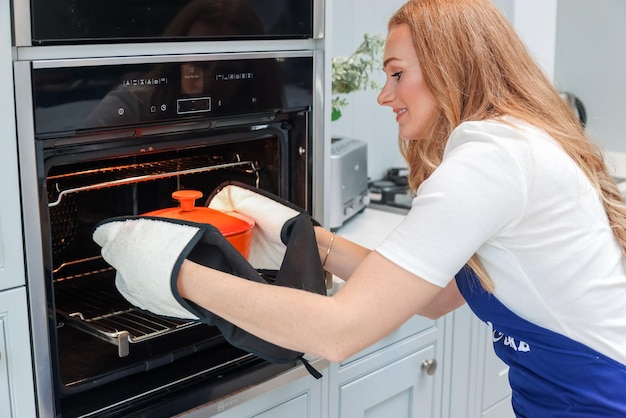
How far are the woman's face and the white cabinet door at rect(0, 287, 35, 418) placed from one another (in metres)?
0.62

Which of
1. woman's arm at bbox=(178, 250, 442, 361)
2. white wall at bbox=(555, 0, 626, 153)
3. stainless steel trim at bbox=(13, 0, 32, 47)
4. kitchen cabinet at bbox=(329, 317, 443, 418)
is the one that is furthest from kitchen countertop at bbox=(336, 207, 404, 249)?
white wall at bbox=(555, 0, 626, 153)

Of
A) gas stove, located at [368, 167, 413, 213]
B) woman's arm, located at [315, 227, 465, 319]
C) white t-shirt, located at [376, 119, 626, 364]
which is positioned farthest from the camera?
gas stove, located at [368, 167, 413, 213]

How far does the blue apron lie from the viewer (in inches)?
50.1

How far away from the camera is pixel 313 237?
1370mm

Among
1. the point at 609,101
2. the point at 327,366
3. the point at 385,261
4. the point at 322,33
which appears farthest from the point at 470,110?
the point at 609,101

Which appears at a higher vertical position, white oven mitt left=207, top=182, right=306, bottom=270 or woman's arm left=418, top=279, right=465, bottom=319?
white oven mitt left=207, top=182, right=306, bottom=270

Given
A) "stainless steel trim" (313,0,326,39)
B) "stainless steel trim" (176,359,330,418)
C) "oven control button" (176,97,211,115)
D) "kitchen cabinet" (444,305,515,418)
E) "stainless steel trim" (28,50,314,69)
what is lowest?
"kitchen cabinet" (444,305,515,418)

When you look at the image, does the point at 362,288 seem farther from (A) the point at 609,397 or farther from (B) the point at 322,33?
(B) the point at 322,33

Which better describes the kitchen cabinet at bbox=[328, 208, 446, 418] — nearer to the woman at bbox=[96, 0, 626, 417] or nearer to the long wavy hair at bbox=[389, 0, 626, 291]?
the woman at bbox=[96, 0, 626, 417]

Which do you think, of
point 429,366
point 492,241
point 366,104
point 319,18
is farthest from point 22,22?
point 366,104

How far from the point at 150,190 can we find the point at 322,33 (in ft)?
1.45

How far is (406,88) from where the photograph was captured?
131 cm

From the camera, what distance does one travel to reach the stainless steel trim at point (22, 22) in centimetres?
114

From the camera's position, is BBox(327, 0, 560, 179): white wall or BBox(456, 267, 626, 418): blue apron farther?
BBox(327, 0, 560, 179): white wall
